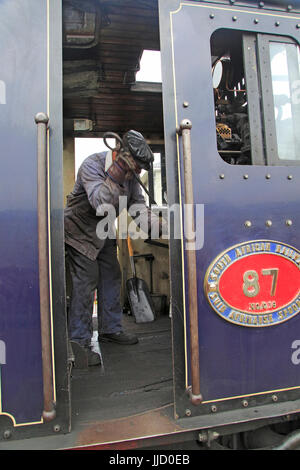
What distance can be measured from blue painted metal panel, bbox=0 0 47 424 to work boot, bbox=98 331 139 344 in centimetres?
140

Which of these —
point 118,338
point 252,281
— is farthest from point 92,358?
point 252,281

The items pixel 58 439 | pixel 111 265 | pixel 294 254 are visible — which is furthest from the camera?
pixel 111 265

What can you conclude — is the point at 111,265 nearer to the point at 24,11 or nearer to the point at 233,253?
the point at 233,253

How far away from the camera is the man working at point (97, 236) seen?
1.76 metres

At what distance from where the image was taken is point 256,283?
5.12 ft

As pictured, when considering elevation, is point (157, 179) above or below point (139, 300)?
above

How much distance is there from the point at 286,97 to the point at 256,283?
943 millimetres

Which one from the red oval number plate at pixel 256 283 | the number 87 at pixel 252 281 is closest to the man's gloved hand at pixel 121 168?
the red oval number plate at pixel 256 283

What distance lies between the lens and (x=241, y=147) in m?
1.96

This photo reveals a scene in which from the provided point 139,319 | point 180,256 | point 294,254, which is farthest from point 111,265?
point 294,254

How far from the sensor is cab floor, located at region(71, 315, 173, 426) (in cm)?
162

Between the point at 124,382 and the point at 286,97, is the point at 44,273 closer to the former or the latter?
the point at 124,382

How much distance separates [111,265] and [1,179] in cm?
153

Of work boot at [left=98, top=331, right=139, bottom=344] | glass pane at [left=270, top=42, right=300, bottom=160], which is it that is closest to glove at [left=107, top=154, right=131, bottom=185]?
glass pane at [left=270, top=42, right=300, bottom=160]
